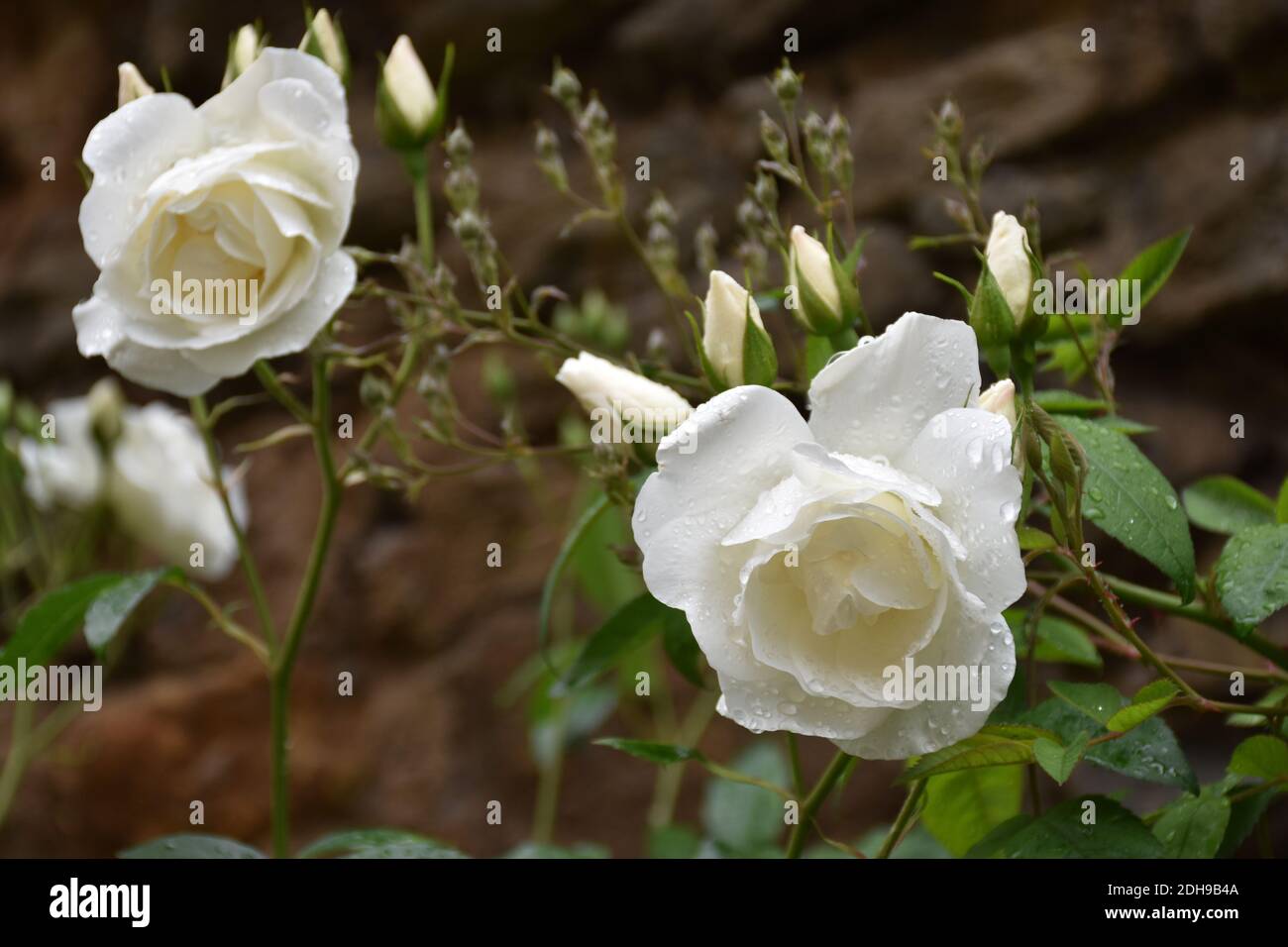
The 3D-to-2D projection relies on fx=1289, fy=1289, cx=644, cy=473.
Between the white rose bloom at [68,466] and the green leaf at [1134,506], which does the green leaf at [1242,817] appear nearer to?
the green leaf at [1134,506]

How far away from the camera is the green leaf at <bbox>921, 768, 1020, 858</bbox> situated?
1.77ft

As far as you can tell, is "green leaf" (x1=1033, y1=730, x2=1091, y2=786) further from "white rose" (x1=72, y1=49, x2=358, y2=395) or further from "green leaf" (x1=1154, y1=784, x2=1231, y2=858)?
"white rose" (x1=72, y1=49, x2=358, y2=395)

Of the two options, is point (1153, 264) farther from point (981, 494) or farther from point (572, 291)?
point (572, 291)

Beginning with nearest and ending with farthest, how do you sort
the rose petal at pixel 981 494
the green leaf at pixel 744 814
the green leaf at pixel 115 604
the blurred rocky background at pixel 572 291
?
the rose petal at pixel 981 494
the green leaf at pixel 115 604
the green leaf at pixel 744 814
the blurred rocky background at pixel 572 291

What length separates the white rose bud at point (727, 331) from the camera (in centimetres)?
44

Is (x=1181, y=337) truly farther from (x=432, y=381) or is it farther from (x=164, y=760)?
(x=164, y=760)

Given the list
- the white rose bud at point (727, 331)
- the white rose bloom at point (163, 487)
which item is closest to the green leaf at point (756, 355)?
the white rose bud at point (727, 331)

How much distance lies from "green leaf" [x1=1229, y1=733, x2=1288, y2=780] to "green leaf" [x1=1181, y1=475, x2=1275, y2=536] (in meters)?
0.16

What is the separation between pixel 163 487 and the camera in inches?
40.4

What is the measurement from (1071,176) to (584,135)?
849 millimetres

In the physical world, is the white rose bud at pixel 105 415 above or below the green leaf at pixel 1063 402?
above

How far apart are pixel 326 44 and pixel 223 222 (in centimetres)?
11

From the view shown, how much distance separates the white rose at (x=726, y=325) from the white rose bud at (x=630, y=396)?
21mm

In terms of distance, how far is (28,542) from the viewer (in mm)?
1209
